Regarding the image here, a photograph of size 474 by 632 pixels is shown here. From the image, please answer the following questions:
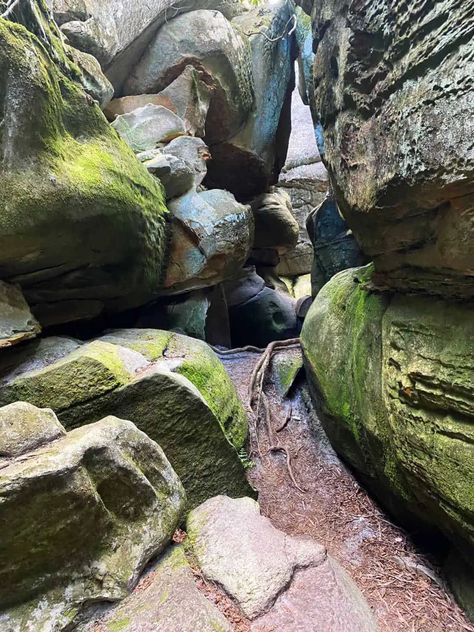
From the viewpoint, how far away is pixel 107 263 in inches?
197

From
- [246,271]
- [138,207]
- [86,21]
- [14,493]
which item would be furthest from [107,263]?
[246,271]

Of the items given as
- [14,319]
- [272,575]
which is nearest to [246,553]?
[272,575]

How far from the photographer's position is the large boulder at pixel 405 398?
114 inches

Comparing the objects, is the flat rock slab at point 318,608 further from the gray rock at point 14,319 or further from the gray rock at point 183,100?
the gray rock at point 183,100

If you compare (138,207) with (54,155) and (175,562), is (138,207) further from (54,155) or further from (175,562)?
(175,562)

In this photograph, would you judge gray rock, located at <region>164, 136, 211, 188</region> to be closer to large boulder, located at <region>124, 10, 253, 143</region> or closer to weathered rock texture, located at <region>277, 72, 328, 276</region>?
large boulder, located at <region>124, 10, 253, 143</region>

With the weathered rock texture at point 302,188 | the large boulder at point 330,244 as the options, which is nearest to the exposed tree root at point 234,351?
the large boulder at point 330,244

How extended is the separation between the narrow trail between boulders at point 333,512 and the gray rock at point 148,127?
4.84 m

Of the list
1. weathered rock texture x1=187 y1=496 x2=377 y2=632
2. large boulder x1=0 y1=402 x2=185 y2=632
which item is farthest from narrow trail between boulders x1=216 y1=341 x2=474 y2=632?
large boulder x1=0 y1=402 x2=185 y2=632

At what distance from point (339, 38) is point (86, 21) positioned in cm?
483

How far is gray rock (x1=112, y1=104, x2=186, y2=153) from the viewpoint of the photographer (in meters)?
7.37

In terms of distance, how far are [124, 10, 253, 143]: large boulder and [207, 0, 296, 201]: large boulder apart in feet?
3.14

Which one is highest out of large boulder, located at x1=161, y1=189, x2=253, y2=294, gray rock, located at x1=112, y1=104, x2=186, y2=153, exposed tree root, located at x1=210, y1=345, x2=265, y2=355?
gray rock, located at x1=112, y1=104, x2=186, y2=153

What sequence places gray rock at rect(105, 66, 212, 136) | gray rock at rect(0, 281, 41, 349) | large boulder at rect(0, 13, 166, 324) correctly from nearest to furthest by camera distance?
large boulder at rect(0, 13, 166, 324) → gray rock at rect(0, 281, 41, 349) → gray rock at rect(105, 66, 212, 136)
